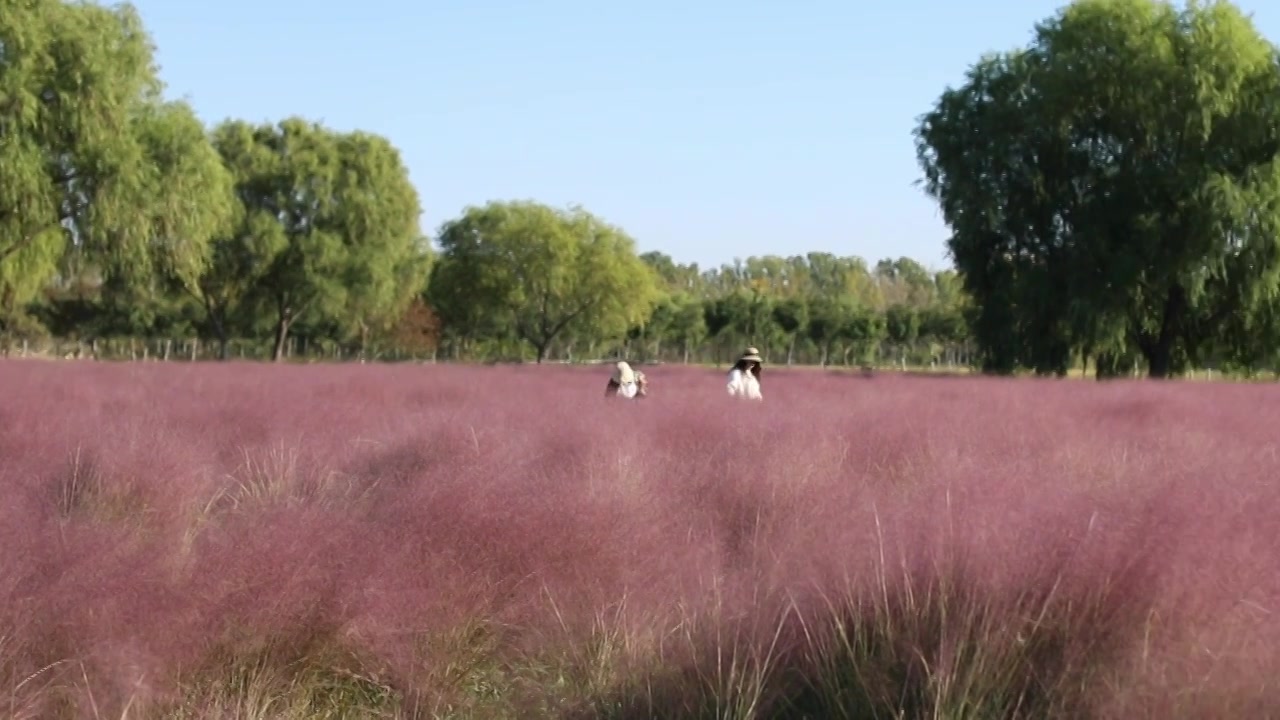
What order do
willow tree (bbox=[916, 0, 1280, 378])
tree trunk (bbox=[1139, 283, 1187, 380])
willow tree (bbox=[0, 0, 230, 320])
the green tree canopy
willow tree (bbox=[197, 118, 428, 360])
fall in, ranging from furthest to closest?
the green tree canopy < willow tree (bbox=[197, 118, 428, 360]) < tree trunk (bbox=[1139, 283, 1187, 380]) < willow tree (bbox=[916, 0, 1280, 378]) < willow tree (bbox=[0, 0, 230, 320])

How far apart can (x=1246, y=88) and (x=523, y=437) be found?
27.9 meters

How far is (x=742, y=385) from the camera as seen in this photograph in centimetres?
1369

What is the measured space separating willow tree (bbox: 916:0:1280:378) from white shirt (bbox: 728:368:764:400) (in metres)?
18.1

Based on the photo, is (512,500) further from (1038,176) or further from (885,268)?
(885,268)

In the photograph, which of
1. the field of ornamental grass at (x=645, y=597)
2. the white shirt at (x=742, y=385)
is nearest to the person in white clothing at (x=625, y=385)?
the white shirt at (x=742, y=385)

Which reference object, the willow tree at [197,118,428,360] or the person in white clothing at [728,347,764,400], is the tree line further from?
the person in white clothing at [728,347,764,400]

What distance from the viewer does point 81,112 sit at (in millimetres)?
28688

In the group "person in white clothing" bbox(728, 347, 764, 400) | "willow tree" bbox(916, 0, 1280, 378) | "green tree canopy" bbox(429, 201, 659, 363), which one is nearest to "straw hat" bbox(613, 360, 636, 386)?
"person in white clothing" bbox(728, 347, 764, 400)

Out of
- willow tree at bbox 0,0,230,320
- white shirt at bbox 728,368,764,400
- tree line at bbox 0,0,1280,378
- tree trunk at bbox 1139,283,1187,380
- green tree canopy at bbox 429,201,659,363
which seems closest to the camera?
white shirt at bbox 728,368,764,400

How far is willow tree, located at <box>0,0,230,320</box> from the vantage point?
91.4 feet

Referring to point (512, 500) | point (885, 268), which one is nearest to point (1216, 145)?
point (512, 500)

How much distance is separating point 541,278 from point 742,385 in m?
55.8

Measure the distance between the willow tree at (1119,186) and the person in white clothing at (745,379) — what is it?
1777 centimetres

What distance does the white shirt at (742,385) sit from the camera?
1345cm
